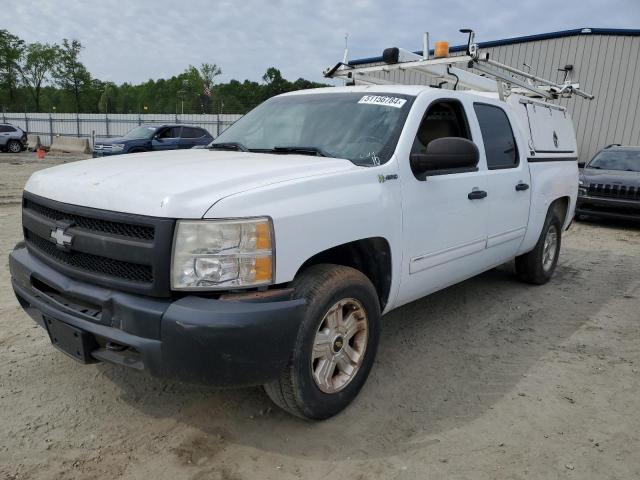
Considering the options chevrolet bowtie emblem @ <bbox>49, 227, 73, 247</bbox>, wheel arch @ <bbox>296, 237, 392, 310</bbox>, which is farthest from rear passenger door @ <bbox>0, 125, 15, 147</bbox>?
wheel arch @ <bbox>296, 237, 392, 310</bbox>

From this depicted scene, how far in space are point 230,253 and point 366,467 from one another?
1.24 m

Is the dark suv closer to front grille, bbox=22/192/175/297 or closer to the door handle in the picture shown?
the door handle

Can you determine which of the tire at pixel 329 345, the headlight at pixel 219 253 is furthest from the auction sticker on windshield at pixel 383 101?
the headlight at pixel 219 253

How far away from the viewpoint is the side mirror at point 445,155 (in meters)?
3.14

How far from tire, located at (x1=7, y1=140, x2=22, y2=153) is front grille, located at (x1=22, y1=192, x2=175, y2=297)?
85.9 feet

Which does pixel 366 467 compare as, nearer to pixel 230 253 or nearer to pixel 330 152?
pixel 230 253

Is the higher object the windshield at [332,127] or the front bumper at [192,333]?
the windshield at [332,127]

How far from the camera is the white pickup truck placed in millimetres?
2283

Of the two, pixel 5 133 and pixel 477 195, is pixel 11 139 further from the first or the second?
pixel 477 195

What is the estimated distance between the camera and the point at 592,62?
16.5 m

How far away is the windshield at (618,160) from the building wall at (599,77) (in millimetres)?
Answer: 6050

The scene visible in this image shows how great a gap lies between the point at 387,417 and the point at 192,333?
1328 mm

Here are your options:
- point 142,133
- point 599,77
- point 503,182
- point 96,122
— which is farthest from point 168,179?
point 96,122

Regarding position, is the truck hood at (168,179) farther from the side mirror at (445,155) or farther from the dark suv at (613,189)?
the dark suv at (613,189)
